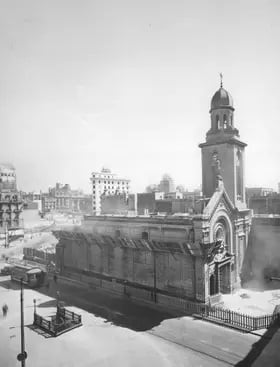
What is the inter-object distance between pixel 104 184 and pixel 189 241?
341 feet

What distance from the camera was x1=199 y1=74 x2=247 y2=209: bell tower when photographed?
3216 cm

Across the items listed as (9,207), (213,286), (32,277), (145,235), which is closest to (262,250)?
(213,286)

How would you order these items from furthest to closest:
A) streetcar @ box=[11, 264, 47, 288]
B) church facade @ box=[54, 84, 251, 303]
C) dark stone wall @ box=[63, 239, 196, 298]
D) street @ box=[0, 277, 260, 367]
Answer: streetcar @ box=[11, 264, 47, 288]
dark stone wall @ box=[63, 239, 196, 298]
church facade @ box=[54, 84, 251, 303]
street @ box=[0, 277, 260, 367]

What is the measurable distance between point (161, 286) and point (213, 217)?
8.00m

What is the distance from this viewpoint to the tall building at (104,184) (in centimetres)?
12432

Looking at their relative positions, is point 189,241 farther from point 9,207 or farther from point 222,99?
point 9,207

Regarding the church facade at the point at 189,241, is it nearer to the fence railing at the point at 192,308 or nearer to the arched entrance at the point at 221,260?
the arched entrance at the point at 221,260

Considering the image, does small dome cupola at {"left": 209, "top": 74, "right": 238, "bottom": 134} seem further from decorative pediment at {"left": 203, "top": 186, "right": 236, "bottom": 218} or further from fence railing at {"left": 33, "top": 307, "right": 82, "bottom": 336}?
fence railing at {"left": 33, "top": 307, "right": 82, "bottom": 336}

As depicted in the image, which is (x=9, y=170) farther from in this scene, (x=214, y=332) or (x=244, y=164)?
(x=214, y=332)

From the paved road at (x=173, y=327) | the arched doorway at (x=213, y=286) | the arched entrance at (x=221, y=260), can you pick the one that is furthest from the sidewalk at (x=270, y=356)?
the arched entrance at (x=221, y=260)

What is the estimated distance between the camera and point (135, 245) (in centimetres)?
2936

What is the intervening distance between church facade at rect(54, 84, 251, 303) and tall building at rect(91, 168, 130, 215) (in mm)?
85035

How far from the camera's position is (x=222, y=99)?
3284cm

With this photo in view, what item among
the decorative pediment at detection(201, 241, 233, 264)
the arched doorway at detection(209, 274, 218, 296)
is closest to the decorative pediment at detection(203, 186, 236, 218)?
the decorative pediment at detection(201, 241, 233, 264)
